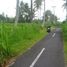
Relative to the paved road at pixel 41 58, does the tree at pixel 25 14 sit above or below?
above

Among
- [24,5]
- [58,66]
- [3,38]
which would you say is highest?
[24,5]

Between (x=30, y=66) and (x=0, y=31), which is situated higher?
(x=0, y=31)

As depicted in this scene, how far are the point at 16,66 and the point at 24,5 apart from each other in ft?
215

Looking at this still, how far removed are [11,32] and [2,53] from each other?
8001 millimetres

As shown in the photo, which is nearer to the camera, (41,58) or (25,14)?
(41,58)

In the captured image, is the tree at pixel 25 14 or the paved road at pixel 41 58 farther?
the tree at pixel 25 14

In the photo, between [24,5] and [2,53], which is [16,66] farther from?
[24,5]

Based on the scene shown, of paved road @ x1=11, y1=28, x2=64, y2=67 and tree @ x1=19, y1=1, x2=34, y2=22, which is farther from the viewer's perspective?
tree @ x1=19, y1=1, x2=34, y2=22

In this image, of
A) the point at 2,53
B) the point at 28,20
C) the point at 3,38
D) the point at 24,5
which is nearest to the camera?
the point at 2,53

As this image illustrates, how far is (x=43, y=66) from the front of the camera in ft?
45.7

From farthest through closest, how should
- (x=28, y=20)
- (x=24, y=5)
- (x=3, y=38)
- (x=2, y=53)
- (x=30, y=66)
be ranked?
1. (x=24, y=5)
2. (x=28, y=20)
3. (x=3, y=38)
4. (x=2, y=53)
5. (x=30, y=66)

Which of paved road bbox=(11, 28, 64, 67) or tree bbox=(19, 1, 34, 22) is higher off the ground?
tree bbox=(19, 1, 34, 22)

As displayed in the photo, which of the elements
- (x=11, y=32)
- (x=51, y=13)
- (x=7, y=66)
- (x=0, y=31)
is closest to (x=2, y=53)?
(x=0, y=31)

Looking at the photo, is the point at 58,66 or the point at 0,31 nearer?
the point at 58,66
